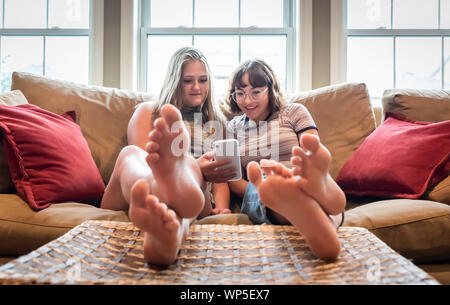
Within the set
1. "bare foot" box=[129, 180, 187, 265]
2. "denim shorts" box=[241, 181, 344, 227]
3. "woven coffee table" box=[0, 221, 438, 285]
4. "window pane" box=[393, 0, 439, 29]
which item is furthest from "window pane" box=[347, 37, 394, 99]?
"bare foot" box=[129, 180, 187, 265]

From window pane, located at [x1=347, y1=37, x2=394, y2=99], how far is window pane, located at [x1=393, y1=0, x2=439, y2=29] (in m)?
0.15

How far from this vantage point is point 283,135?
144cm

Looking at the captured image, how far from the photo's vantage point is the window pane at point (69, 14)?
7.91ft

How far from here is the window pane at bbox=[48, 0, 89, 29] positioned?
241cm

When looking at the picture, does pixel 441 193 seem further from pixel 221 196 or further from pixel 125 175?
pixel 125 175

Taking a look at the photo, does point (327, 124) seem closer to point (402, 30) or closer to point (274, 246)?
point (274, 246)

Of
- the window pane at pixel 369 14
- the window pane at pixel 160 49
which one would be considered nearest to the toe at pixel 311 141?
the window pane at pixel 160 49

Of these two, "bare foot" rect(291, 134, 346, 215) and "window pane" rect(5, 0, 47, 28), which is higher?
"window pane" rect(5, 0, 47, 28)

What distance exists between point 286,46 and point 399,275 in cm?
203

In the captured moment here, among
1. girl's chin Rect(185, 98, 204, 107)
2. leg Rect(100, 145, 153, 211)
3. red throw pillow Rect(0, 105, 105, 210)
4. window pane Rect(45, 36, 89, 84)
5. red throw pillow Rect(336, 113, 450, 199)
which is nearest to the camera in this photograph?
leg Rect(100, 145, 153, 211)

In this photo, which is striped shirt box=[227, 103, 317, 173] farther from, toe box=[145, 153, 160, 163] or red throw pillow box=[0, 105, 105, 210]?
toe box=[145, 153, 160, 163]

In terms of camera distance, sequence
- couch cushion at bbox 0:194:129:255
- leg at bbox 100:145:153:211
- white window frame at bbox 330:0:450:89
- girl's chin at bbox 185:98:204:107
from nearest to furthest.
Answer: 1. leg at bbox 100:145:153:211
2. couch cushion at bbox 0:194:129:255
3. girl's chin at bbox 185:98:204:107
4. white window frame at bbox 330:0:450:89

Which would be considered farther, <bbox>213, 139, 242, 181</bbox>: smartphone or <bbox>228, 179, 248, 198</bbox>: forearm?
<bbox>228, 179, 248, 198</bbox>: forearm
